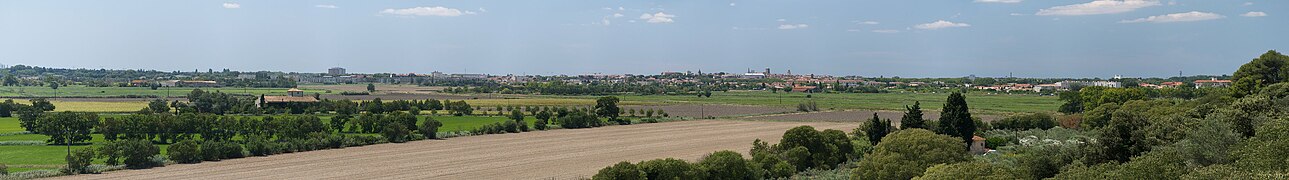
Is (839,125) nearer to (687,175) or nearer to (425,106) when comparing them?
(425,106)

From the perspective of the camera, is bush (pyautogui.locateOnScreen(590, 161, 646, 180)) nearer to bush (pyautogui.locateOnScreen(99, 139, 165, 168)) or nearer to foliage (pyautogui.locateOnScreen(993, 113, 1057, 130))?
bush (pyautogui.locateOnScreen(99, 139, 165, 168))

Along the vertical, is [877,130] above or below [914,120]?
below

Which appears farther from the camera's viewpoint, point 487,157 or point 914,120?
point 914,120

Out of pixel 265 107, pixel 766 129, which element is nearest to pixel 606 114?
pixel 766 129

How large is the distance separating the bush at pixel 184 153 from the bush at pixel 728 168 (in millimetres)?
19355

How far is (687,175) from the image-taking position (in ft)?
87.8

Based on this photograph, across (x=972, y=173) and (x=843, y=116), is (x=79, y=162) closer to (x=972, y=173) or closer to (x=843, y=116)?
(x=972, y=173)

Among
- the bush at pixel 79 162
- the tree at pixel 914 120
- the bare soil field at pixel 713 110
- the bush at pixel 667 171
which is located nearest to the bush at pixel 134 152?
the bush at pixel 79 162

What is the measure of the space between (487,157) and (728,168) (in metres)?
15.0

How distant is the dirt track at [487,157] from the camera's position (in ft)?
112

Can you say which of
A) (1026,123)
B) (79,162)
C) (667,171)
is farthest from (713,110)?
(667,171)

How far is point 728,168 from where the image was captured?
93.0 ft

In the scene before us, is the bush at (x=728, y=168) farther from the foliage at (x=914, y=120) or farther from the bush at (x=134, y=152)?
the bush at (x=134, y=152)

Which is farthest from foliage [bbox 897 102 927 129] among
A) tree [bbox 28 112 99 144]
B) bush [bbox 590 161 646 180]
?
tree [bbox 28 112 99 144]
